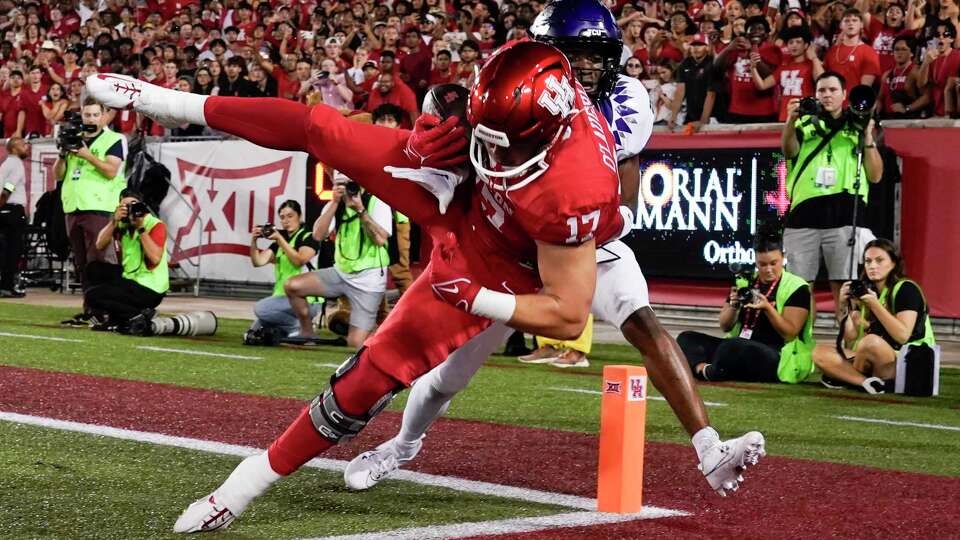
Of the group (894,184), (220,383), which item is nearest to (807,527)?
(220,383)

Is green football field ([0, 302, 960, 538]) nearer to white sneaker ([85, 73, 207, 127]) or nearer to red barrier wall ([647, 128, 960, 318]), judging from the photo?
white sneaker ([85, 73, 207, 127])

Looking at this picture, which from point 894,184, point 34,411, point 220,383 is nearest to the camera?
point 34,411

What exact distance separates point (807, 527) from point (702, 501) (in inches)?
17.4

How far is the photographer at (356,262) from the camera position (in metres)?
9.71

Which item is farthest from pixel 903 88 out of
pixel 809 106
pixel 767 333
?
pixel 767 333

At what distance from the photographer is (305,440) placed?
3.78m

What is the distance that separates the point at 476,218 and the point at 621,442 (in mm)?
810

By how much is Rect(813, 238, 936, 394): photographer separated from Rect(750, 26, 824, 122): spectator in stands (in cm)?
346

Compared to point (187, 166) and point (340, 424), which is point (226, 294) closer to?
point (187, 166)

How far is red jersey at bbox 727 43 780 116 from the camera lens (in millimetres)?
11656

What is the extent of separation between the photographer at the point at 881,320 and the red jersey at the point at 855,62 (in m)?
3.30

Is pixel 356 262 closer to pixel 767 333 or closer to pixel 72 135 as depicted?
pixel 72 135

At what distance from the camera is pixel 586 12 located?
4.39 meters

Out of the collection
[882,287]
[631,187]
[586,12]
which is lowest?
[882,287]
